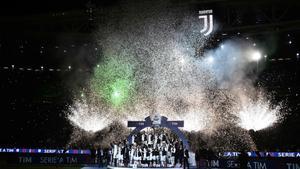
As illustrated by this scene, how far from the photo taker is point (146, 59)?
31938 mm

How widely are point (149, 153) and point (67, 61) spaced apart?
15.7 meters

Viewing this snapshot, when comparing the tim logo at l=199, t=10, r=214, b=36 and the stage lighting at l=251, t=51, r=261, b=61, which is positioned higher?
the tim logo at l=199, t=10, r=214, b=36

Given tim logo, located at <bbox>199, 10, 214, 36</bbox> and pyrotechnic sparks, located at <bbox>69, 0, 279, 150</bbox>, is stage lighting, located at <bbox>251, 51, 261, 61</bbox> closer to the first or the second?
pyrotechnic sparks, located at <bbox>69, 0, 279, 150</bbox>

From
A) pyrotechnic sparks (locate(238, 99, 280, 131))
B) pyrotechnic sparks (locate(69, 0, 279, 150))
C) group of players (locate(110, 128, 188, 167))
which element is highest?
pyrotechnic sparks (locate(69, 0, 279, 150))

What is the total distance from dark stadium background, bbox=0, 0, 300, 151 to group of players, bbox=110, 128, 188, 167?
759cm

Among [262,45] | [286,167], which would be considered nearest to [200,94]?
[262,45]

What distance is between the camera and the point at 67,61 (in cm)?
3312

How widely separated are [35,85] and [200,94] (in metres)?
15.5

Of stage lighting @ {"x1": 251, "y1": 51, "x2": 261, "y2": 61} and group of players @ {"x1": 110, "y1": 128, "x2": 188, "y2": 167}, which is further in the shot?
stage lighting @ {"x1": 251, "y1": 51, "x2": 261, "y2": 61}

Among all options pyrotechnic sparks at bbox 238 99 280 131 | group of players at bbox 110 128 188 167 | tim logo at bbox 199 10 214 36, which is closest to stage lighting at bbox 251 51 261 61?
pyrotechnic sparks at bbox 238 99 280 131

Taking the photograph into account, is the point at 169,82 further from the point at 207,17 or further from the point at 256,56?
the point at 207,17

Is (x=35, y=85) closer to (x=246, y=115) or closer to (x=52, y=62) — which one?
(x=52, y=62)

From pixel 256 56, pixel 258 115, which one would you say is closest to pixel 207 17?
pixel 256 56

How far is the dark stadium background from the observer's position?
22.2 meters
